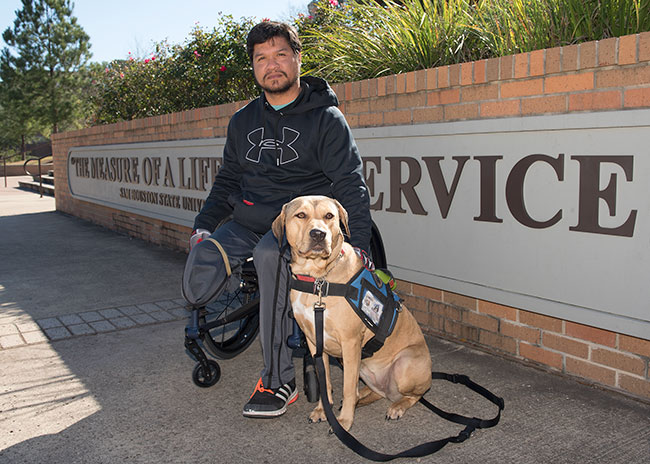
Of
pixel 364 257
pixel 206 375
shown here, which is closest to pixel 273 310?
pixel 364 257

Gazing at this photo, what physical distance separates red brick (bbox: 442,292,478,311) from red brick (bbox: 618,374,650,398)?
41.6 inches

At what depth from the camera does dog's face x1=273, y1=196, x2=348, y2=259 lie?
270 cm

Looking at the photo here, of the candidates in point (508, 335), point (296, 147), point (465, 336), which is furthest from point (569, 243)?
point (296, 147)

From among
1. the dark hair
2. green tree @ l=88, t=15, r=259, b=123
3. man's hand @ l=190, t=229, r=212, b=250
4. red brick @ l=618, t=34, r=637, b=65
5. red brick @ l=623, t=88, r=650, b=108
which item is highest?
green tree @ l=88, t=15, r=259, b=123

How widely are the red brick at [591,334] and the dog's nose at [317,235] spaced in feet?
5.88

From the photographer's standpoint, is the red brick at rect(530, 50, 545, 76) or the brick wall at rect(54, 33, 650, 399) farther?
the red brick at rect(530, 50, 545, 76)

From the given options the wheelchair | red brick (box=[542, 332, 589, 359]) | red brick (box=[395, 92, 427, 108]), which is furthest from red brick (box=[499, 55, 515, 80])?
red brick (box=[542, 332, 589, 359])

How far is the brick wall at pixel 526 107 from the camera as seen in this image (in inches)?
127

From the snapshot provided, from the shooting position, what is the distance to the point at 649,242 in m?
3.09

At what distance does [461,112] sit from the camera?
4.05 meters

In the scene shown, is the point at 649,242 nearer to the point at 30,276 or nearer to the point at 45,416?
the point at 45,416

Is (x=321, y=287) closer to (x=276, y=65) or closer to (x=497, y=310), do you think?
(x=276, y=65)

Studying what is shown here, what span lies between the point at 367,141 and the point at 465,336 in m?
1.67

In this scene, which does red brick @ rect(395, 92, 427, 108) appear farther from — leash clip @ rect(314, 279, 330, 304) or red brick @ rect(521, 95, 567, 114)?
leash clip @ rect(314, 279, 330, 304)
